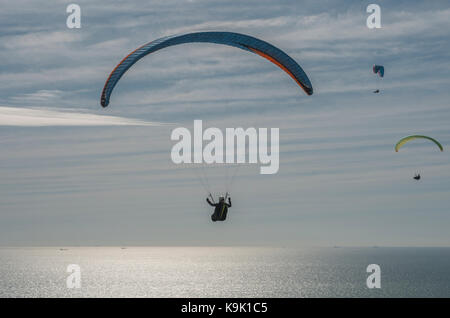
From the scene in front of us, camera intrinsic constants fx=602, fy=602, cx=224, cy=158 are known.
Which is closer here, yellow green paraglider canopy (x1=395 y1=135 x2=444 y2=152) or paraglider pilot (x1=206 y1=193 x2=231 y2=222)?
paraglider pilot (x1=206 y1=193 x2=231 y2=222)

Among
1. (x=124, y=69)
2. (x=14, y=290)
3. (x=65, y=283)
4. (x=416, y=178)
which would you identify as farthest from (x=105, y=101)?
(x=65, y=283)

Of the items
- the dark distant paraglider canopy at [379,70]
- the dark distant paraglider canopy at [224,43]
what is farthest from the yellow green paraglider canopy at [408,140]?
the dark distant paraglider canopy at [224,43]

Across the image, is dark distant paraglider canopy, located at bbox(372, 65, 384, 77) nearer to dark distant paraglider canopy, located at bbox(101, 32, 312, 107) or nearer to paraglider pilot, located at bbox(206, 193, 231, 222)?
dark distant paraglider canopy, located at bbox(101, 32, 312, 107)

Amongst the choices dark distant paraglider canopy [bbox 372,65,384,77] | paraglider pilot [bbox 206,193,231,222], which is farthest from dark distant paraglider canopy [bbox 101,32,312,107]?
dark distant paraglider canopy [bbox 372,65,384,77]

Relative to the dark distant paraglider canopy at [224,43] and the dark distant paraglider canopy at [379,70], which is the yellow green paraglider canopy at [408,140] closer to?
the dark distant paraglider canopy at [379,70]

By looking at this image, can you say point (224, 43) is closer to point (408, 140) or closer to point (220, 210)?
point (220, 210)

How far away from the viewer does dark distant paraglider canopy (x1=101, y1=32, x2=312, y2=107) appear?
90.0 feet

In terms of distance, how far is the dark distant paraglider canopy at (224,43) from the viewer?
27422 millimetres

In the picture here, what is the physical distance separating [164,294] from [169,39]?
131 m

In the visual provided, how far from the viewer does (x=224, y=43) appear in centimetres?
2992
